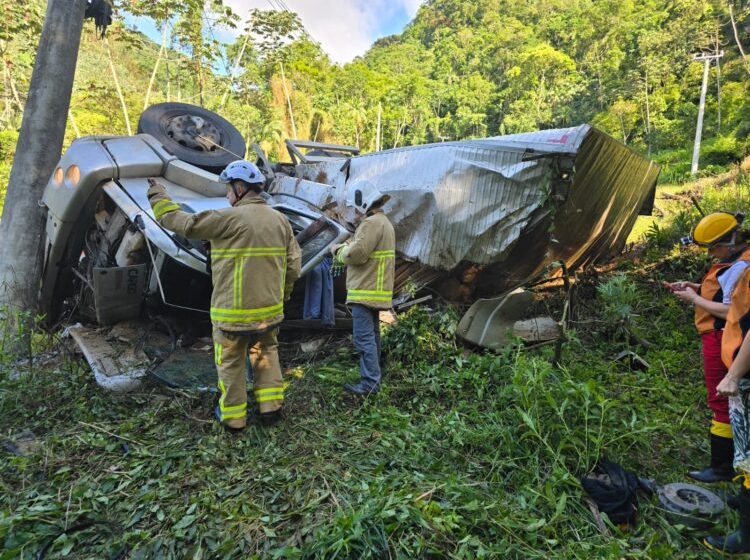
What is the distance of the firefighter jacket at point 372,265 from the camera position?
3371 mm

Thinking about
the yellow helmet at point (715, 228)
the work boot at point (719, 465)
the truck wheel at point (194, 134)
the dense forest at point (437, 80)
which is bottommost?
the work boot at point (719, 465)

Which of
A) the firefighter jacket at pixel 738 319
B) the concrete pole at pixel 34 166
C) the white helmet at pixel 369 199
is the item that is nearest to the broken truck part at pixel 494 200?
the white helmet at pixel 369 199

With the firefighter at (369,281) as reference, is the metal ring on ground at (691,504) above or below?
below

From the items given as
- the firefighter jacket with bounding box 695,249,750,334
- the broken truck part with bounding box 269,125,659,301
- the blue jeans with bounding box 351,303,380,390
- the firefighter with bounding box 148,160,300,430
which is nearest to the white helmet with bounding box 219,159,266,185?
the firefighter with bounding box 148,160,300,430

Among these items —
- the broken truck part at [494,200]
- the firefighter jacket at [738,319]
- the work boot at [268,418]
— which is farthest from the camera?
the broken truck part at [494,200]

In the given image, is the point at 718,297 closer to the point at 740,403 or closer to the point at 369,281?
the point at 740,403

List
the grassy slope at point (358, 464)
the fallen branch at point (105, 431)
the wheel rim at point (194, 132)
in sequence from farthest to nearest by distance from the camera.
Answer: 1. the wheel rim at point (194, 132)
2. the fallen branch at point (105, 431)
3. the grassy slope at point (358, 464)

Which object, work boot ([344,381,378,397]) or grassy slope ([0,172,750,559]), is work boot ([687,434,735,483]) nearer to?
grassy slope ([0,172,750,559])

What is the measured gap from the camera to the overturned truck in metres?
3.57

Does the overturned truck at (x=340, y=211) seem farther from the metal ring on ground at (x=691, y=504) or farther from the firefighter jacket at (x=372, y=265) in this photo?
the metal ring on ground at (x=691, y=504)

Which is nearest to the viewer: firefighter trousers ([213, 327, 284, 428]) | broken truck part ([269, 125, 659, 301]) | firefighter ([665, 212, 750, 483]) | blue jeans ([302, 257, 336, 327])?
firefighter ([665, 212, 750, 483])

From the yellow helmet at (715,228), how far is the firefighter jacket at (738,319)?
447mm

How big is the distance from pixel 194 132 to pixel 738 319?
5190 millimetres

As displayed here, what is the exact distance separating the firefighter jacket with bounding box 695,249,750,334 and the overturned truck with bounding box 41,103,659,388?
4.98ft
